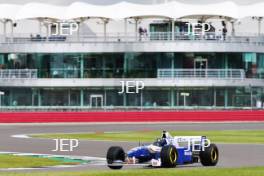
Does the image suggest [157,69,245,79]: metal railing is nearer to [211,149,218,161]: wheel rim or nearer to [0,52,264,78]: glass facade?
[0,52,264,78]: glass facade

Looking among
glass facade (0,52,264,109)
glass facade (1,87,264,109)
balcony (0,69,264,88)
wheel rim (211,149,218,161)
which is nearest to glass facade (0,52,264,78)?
glass facade (0,52,264,109)

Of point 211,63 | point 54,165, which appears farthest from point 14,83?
point 54,165

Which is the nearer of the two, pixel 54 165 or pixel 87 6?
pixel 54 165

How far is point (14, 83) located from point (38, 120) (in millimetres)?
21600

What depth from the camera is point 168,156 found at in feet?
86.8

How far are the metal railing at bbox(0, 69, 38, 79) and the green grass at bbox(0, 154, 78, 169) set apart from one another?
2471 inches

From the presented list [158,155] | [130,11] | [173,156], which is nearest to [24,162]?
[158,155]

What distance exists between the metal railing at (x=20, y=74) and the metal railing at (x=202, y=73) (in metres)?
13.2

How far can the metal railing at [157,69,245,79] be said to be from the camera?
93.6m

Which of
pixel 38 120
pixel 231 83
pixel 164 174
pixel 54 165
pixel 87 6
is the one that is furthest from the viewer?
pixel 87 6

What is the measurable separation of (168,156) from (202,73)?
67.6 m

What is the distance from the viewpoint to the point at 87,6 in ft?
327

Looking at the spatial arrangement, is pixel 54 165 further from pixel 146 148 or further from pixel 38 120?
pixel 38 120

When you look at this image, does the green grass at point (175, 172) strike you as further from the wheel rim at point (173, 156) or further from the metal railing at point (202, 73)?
the metal railing at point (202, 73)
